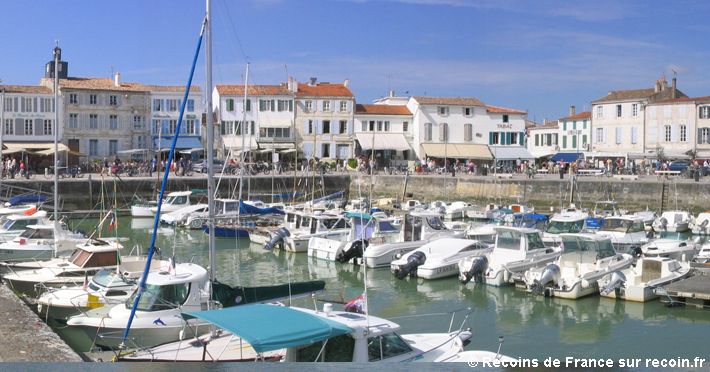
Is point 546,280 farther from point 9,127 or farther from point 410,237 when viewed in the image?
point 9,127

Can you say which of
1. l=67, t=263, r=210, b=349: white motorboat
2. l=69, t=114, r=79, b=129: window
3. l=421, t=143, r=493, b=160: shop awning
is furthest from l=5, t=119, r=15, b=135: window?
l=67, t=263, r=210, b=349: white motorboat

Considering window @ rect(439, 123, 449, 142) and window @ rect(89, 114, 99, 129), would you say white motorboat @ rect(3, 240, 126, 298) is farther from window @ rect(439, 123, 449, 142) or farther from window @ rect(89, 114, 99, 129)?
window @ rect(439, 123, 449, 142)

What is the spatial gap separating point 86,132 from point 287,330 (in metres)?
56.7

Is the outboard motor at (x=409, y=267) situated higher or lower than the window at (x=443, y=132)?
lower

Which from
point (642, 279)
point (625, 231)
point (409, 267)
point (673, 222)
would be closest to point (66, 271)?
point (409, 267)

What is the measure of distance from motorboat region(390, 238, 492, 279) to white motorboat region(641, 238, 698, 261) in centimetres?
569

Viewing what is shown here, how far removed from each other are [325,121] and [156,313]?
5240 cm

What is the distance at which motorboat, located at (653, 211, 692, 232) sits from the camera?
3900cm

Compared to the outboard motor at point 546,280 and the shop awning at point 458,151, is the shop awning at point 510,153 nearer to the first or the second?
the shop awning at point 458,151

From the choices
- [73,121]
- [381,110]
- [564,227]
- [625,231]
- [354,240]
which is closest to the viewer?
[354,240]

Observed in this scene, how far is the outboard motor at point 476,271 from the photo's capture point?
24.7m

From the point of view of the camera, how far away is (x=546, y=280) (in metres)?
22.7

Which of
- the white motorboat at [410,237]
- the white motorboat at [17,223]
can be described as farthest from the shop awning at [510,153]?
the white motorboat at [17,223]

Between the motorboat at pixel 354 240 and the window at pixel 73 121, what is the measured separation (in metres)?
37.3
